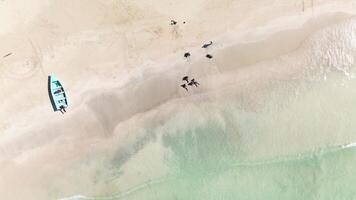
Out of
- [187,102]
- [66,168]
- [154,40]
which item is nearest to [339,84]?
[187,102]

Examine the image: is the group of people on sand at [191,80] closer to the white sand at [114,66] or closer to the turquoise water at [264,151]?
the white sand at [114,66]

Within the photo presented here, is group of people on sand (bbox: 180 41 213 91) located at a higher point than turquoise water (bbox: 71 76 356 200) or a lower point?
higher

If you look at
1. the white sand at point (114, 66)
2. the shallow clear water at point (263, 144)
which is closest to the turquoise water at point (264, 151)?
the shallow clear water at point (263, 144)

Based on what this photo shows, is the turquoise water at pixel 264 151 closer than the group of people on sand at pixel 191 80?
No

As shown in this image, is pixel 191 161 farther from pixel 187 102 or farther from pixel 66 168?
pixel 66 168

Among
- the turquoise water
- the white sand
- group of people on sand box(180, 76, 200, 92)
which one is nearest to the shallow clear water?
the turquoise water

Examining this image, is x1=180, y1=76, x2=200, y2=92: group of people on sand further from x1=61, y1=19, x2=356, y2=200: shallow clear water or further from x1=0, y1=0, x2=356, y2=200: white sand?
x1=61, y1=19, x2=356, y2=200: shallow clear water

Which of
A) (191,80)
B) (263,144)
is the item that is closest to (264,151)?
(263,144)

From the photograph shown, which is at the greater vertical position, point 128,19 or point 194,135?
point 128,19

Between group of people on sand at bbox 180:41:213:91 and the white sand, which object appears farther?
group of people on sand at bbox 180:41:213:91
